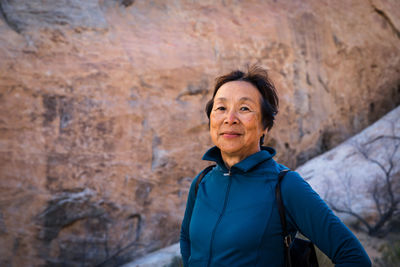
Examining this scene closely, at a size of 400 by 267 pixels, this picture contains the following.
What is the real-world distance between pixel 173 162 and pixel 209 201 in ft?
7.24

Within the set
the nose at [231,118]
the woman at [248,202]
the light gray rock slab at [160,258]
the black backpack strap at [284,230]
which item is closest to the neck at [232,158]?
the woman at [248,202]

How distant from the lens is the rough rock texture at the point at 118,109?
9.30 ft

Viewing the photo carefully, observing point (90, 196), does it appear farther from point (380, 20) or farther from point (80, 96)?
point (380, 20)

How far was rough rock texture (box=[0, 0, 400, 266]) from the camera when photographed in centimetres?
283

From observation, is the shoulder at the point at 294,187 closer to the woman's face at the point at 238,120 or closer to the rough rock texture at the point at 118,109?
the woman's face at the point at 238,120

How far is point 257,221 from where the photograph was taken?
113cm

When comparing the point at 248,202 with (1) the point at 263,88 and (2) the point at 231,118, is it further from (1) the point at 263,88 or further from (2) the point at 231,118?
(1) the point at 263,88

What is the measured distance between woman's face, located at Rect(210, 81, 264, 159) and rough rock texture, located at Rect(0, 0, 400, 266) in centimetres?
205

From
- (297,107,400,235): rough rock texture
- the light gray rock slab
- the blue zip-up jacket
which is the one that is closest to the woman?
the blue zip-up jacket

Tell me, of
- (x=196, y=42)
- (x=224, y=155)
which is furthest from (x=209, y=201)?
(x=196, y=42)

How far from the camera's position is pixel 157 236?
128 inches

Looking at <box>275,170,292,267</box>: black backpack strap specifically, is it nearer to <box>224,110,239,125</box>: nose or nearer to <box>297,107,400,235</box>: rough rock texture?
<box>224,110,239,125</box>: nose

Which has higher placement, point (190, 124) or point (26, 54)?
point (26, 54)

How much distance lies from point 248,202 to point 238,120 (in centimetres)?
33
